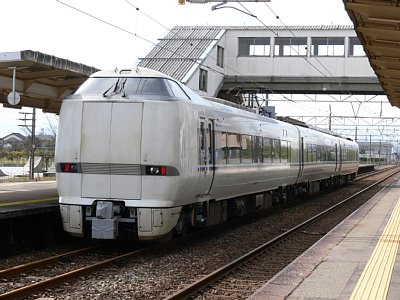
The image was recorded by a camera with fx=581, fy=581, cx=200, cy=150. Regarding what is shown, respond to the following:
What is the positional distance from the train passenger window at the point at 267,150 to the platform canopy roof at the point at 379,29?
469cm

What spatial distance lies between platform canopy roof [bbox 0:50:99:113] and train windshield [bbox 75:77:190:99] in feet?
4.43

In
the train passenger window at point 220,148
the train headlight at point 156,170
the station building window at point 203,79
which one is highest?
the station building window at point 203,79

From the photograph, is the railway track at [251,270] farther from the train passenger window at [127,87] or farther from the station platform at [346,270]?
the train passenger window at [127,87]

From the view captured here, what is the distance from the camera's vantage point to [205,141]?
10.9 m

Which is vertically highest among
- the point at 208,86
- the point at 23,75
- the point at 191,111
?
the point at 208,86

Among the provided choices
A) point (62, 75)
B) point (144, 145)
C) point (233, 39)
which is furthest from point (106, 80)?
point (233, 39)

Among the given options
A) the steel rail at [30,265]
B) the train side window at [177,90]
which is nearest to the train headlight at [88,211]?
the steel rail at [30,265]

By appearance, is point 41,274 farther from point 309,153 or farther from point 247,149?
point 309,153

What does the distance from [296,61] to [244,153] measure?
23040mm

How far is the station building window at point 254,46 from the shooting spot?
36719mm

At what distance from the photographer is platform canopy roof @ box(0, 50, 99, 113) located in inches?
422

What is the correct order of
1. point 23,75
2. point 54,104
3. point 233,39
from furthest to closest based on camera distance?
point 233,39 → point 54,104 → point 23,75

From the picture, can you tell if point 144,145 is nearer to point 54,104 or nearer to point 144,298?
point 144,298

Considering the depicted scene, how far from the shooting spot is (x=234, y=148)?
1284cm
